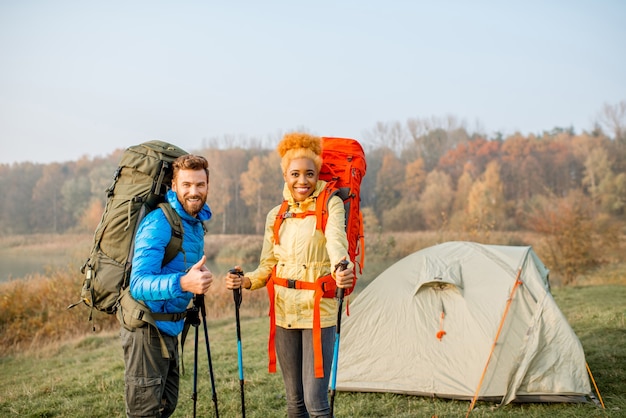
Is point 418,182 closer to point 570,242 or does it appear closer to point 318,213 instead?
point 570,242

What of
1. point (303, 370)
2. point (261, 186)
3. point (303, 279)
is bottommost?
point (303, 370)

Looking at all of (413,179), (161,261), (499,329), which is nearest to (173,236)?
(161,261)

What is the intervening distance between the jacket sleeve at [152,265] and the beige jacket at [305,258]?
706mm

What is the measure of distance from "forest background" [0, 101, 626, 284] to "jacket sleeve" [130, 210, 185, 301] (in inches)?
1007

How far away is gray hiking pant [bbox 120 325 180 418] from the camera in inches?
114

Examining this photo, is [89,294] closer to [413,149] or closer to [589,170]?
[589,170]

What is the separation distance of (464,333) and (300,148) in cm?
336

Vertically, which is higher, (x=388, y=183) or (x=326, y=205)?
(x=388, y=183)

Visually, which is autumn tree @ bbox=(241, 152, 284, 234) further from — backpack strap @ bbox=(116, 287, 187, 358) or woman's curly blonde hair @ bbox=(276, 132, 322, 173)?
backpack strap @ bbox=(116, 287, 187, 358)

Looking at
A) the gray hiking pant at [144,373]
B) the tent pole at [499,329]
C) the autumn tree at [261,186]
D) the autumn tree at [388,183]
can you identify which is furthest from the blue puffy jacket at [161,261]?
the autumn tree at [388,183]

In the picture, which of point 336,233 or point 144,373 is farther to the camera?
point 336,233

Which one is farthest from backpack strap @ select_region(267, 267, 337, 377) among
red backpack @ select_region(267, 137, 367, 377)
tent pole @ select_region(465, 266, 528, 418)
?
tent pole @ select_region(465, 266, 528, 418)

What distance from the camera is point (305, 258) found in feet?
10.6

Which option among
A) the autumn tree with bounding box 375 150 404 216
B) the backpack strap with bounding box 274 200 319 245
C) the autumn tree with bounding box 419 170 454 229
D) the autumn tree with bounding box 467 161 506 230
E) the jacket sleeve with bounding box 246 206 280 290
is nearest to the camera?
the backpack strap with bounding box 274 200 319 245
